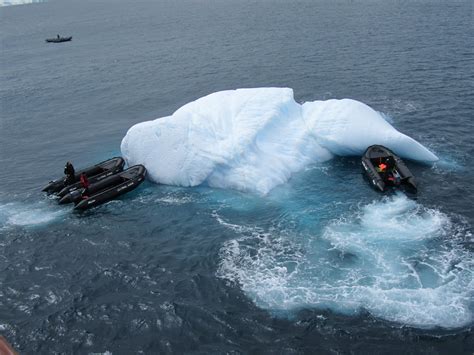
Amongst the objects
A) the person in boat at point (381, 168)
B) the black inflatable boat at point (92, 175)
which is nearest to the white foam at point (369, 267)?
the person in boat at point (381, 168)

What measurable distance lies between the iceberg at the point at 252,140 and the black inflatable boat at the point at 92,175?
157 cm

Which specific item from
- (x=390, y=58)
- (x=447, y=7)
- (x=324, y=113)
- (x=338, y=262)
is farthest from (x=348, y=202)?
(x=447, y=7)

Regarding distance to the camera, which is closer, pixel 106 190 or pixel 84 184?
pixel 84 184

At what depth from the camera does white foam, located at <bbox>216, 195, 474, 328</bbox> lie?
77.2 feet

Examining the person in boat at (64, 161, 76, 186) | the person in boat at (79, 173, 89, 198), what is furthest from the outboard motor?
the person in boat at (64, 161, 76, 186)

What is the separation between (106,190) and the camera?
36.7 metres

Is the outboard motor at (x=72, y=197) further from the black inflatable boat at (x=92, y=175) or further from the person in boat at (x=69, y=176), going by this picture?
the person in boat at (x=69, y=176)

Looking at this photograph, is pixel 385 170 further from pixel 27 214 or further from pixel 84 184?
pixel 27 214

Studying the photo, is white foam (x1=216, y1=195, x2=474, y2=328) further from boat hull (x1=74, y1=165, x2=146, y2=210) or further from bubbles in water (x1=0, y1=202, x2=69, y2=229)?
bubbles in water (x1=0, y1=202, x2=69, y2=229)

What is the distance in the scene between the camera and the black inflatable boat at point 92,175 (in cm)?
3766

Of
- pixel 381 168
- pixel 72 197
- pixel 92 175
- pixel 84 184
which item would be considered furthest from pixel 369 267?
pixel 92 175

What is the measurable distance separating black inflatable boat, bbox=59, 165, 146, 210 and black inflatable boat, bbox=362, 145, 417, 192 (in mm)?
19717

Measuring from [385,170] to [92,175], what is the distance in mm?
26240

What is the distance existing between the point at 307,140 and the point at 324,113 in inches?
131
